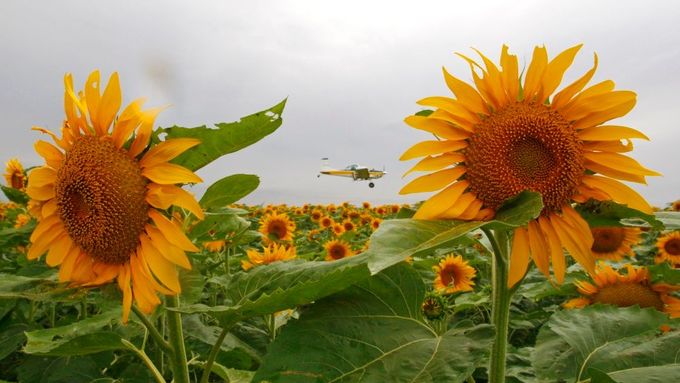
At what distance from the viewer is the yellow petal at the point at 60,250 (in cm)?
165

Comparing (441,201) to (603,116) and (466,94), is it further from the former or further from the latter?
(603,116)

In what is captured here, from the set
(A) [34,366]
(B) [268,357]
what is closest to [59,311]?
(A) [34,366]

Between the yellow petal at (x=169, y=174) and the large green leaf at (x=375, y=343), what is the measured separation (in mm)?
484

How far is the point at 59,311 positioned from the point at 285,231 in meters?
2.96

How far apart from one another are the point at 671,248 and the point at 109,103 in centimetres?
631

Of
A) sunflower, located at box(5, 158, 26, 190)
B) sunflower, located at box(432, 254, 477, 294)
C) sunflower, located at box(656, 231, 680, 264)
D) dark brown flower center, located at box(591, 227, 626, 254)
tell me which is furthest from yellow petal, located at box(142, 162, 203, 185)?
sunflower, located at box(656, 231, 680, 264)

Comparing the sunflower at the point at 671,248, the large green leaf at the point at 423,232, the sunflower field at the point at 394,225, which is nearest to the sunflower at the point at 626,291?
the sunflower field at the point at 394,225

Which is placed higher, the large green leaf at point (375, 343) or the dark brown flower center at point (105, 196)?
the dark brown flower center at point (105, 196)

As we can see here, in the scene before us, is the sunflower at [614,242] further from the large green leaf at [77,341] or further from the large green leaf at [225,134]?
the large green leaf at [77,341]

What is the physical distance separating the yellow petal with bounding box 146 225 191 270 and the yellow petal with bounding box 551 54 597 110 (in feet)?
3.58

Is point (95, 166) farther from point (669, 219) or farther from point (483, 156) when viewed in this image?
point (669, 219)

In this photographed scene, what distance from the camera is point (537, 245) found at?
1.32 meters

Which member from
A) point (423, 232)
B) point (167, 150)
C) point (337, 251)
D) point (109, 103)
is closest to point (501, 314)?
point (423, 232)

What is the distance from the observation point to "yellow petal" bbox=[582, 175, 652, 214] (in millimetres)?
1342
